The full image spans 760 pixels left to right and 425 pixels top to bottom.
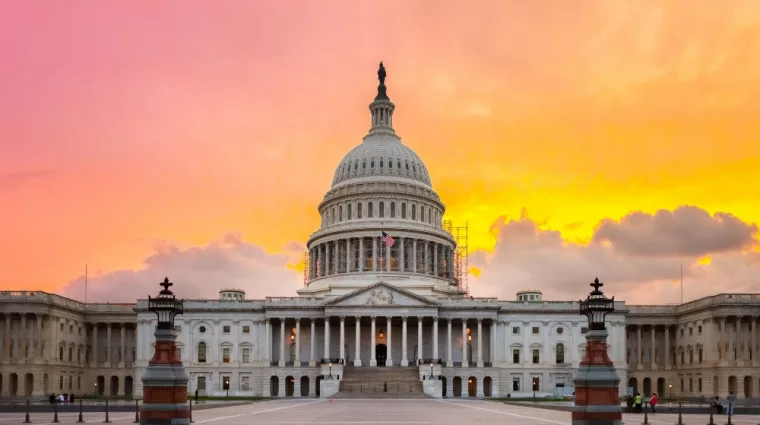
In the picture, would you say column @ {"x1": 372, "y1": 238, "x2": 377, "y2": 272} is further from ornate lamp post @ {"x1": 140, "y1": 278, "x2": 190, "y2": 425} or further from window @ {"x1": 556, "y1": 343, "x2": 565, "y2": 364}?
ornate lamp post @ {"x1": 140, "y1": 278, "x2": 190, "y2": 425}

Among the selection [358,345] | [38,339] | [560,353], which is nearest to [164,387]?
[38,339]

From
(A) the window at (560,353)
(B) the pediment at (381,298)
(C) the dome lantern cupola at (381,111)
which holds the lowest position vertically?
(A) the window at (560,353)

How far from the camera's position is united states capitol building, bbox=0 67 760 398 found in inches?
5084

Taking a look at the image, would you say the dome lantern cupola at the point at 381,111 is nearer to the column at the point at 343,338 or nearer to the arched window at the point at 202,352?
the column at the point at 343,338

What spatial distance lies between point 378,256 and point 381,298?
19966 millimetres

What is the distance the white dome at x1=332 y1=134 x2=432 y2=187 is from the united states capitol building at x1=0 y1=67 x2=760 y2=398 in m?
15.0

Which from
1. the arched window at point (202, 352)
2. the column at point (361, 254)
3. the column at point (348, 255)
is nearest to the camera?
the arched window at point (202, 352)

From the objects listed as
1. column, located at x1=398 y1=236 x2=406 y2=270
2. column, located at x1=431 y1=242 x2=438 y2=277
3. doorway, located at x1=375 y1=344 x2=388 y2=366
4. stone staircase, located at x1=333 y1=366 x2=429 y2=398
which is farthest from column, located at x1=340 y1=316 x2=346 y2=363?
column, located at x1=431 y1=242 x2=438 y2=277

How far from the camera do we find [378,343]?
144750mm

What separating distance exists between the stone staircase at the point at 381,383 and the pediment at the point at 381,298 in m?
9.47

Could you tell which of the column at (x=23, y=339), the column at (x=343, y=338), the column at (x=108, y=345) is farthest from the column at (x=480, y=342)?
the column at (x=23, y=339)

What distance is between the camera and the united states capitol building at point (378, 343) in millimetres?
129125

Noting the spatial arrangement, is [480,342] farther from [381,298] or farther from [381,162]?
[381,162]

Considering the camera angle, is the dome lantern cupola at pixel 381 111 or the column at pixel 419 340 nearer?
the column at pixel 419 340
